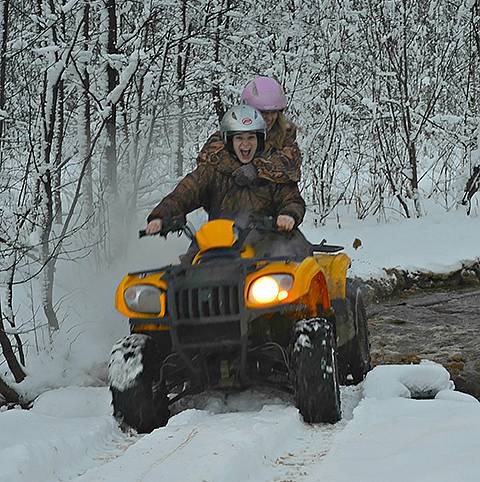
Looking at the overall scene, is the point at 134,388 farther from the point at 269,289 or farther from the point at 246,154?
the point at 246,154

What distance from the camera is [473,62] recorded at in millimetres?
14172

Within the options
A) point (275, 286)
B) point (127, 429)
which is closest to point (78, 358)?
point (127, 429)

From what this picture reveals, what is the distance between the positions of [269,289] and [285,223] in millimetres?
583

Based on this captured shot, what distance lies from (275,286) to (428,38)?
A: 11094 mm

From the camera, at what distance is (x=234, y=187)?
5.24 meters

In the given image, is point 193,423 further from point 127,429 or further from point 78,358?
point 78,358

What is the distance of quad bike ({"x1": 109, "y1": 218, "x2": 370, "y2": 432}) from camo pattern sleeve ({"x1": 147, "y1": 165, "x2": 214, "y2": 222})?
71cm

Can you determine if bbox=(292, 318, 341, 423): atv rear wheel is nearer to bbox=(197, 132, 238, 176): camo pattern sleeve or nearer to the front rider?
the front rider

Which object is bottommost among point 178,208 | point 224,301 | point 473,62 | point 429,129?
point 224,301

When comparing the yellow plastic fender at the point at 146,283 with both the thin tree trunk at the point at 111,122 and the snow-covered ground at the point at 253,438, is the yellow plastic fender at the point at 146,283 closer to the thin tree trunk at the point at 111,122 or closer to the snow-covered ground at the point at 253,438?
the snow-covered ground at the point at 253,438

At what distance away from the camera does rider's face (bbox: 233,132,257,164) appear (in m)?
5.18

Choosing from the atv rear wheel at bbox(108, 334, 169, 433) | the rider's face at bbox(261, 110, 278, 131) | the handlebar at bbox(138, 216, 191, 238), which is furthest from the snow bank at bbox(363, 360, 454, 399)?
the rider's face at bbox(261, 110, 278, 131)

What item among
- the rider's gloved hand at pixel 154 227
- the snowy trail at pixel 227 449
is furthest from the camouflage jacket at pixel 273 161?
the snowy trail at pixel 227 449

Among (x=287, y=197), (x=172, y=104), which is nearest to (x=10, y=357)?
(x=287, y=197)
